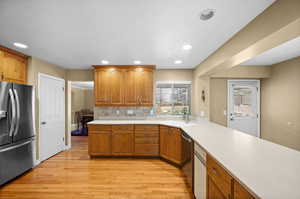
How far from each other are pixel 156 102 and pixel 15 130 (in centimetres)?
306

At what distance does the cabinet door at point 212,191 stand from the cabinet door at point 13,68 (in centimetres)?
367

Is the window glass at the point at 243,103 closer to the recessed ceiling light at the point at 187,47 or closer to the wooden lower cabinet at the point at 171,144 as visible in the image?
the wooden lower cabinet at the point at 171,144

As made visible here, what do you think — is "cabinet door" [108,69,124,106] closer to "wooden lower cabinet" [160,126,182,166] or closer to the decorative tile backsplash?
the decorative tile backsplash

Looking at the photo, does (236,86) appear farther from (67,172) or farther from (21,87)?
(21,87)

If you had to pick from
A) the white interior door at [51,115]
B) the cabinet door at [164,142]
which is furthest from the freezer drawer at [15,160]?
the cabinet door at [164,142]

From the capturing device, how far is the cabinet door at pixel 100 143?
10.9 ft

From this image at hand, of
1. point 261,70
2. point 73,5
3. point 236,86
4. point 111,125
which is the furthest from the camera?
point 236,86

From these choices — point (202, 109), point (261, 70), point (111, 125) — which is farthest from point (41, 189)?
point (261, 70)

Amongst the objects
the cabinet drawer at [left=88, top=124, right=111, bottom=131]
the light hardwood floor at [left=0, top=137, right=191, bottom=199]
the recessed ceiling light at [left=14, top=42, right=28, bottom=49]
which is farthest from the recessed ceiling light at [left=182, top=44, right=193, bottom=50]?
the recessed ceiling light at [left=14, top=42, right=28, bottom=49]

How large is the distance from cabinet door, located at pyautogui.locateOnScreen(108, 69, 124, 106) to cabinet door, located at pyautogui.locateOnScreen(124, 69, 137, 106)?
0.11 m

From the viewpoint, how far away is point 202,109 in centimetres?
361

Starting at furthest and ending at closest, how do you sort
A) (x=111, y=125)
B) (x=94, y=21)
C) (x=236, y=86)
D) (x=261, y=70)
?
1. (x=236, y=86)
2. (x=261, y=70)
3. (x=111, y=125)
4. (x=94, y=21)

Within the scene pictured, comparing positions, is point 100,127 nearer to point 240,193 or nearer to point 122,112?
point 122,112

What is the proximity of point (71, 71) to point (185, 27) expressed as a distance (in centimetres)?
364
